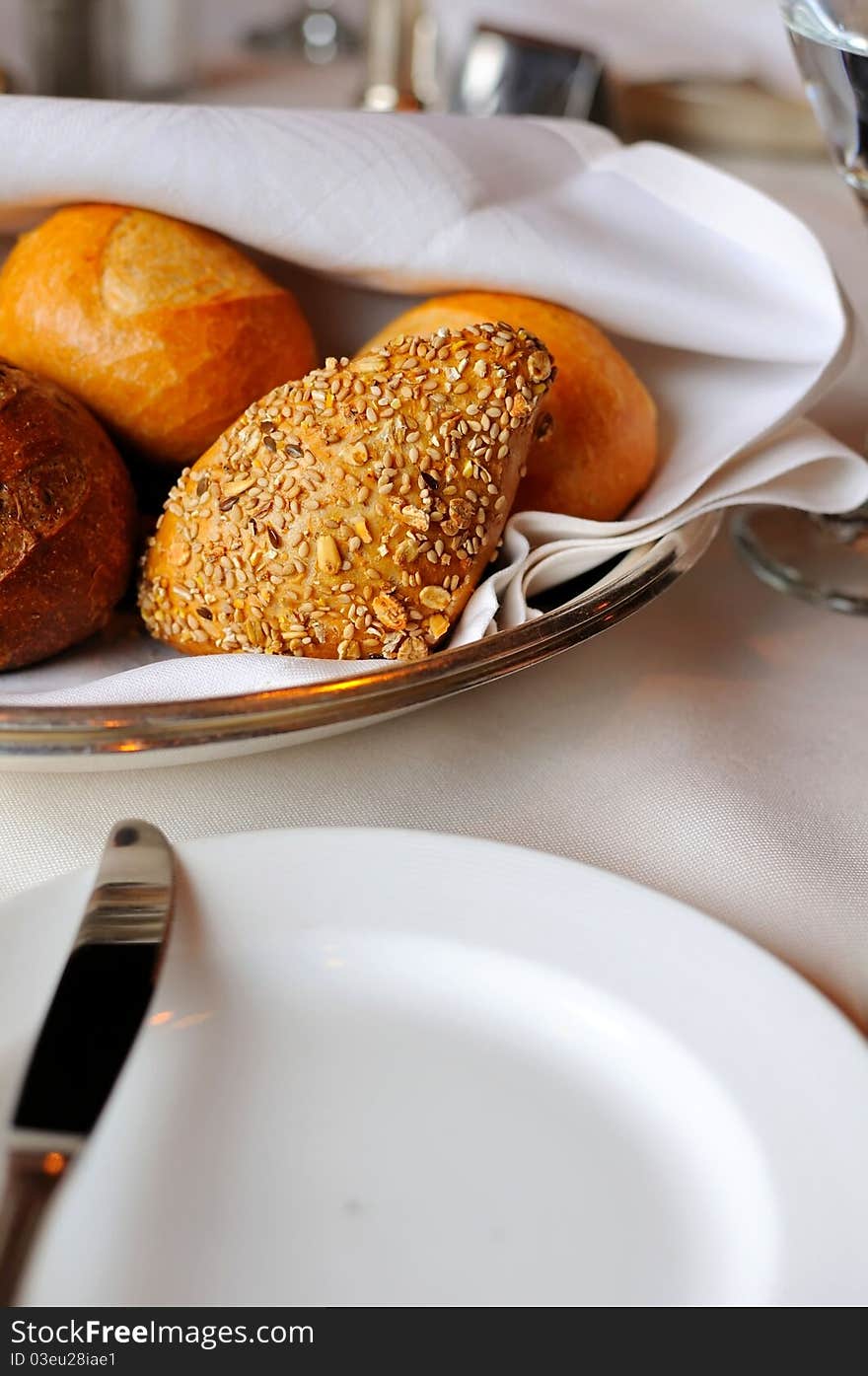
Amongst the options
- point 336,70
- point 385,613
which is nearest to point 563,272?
point 385,613

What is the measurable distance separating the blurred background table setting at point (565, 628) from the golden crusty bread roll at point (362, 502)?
0.01m

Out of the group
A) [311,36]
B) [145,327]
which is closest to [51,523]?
[145,327]

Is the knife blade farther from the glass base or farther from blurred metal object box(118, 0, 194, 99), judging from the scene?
blurred metal object box(118, 0, 194, 99)

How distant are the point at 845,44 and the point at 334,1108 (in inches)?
24.5

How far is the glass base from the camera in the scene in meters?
0.76

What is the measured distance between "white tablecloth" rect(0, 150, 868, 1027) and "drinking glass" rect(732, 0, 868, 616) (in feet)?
0.23

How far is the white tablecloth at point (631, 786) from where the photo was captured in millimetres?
534

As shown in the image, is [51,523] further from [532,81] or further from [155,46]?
Result: [155,46]

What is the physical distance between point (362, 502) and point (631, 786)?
176 mm

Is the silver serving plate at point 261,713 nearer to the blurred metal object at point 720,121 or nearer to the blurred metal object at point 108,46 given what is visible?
the blurred metal object at point 720,121

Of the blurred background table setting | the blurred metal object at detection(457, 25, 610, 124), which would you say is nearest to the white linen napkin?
the blurred background table setting

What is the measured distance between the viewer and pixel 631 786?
0.59 metres

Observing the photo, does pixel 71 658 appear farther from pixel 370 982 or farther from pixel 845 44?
pixel 845 44

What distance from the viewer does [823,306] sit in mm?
765
